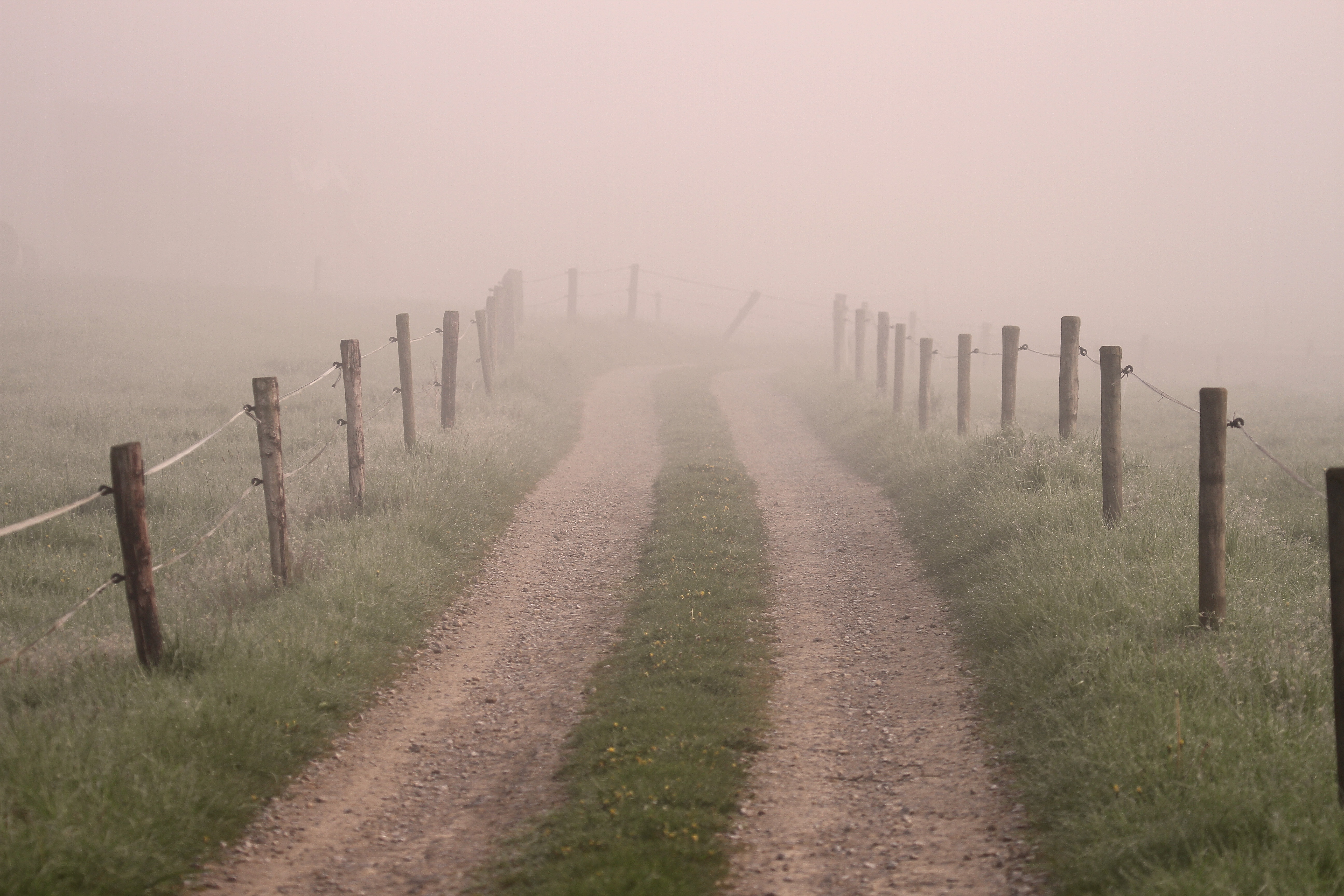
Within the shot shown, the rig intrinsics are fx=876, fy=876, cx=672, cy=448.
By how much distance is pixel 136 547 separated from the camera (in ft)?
17.7

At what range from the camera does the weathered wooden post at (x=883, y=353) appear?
2078 centimetres

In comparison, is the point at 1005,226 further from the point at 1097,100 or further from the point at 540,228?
the point at 1097,100

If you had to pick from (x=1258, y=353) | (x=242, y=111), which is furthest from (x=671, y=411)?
(x=242, y=111)

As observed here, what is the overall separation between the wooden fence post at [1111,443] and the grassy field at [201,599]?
21.5 ft

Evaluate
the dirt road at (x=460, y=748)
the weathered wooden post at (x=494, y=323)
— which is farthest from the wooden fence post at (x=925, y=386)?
the weathered wooden post at (x=494, y=323)

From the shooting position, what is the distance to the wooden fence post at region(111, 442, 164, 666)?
17.5ft

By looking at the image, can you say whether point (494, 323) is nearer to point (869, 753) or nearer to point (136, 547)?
point (136, 547)

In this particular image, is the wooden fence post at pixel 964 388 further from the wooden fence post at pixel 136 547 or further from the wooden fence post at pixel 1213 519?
the wooden fence post at pixel 136 547

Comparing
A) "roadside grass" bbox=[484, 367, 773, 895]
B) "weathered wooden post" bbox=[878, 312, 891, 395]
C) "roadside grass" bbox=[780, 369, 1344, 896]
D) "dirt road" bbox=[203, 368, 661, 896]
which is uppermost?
A: "weathered wooden post" bbox=[878, 312, 891, 395]

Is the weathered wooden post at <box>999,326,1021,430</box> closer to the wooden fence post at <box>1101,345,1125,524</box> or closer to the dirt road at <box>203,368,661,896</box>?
the wooden fence post at <box>1101,345,1125,524</box>

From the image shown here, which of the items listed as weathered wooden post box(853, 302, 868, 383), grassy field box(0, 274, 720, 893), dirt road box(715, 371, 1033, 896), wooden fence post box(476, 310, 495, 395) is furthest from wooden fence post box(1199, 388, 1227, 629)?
weathered wooden post box(853, 302, 868, 383)

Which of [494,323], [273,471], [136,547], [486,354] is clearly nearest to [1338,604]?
[136,547]

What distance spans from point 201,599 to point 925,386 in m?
13.1

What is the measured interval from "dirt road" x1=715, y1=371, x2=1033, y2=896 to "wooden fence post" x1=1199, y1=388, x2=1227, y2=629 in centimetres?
180
